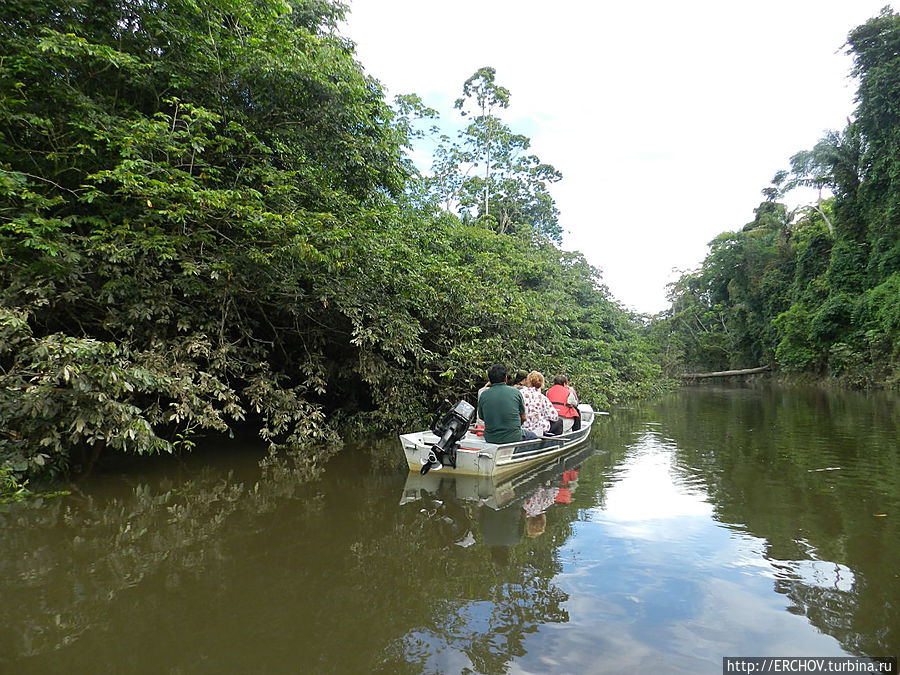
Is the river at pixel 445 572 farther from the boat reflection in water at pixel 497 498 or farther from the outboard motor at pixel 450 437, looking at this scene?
the outboard motor at pixel 450 437

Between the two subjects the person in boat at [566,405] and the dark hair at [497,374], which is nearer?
the dark hair at [497,374]

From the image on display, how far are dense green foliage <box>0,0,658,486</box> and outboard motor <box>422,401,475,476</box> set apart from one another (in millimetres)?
2245

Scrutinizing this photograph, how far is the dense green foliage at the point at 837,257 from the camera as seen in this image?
23.8 meters

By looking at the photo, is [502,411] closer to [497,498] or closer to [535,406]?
[497,498]

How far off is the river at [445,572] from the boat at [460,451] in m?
0.29

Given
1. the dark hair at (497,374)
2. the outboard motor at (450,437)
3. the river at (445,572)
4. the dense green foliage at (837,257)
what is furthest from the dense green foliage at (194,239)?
the dense green foliage at (837,257)

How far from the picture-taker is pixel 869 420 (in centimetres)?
1231

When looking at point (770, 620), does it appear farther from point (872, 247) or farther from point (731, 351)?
point (731, 351)

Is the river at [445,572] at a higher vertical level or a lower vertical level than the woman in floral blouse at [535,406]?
lower

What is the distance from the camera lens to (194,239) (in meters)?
6.70

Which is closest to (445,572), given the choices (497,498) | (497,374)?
(497,498)

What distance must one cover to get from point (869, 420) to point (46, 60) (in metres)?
17.4

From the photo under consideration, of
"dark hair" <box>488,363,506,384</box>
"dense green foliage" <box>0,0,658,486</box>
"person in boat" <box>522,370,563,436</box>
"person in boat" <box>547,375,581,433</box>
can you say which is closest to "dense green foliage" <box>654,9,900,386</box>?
"person in boat" <box>547,375,581,433</box>

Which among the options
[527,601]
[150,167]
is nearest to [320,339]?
[150,167]
